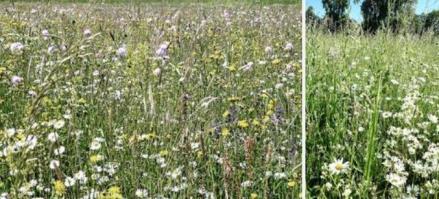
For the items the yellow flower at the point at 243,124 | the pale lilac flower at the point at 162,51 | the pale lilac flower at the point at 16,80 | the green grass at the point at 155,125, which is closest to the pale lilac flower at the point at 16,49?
the green grass at the point at 155,125

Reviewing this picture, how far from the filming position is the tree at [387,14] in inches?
55.0

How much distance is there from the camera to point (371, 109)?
1.41 m

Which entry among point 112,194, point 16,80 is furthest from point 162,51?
point 112,194

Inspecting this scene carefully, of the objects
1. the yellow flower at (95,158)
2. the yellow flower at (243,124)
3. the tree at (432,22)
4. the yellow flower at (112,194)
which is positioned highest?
the tree at (432,22)

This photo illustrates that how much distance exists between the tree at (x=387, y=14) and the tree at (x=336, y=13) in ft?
0.14

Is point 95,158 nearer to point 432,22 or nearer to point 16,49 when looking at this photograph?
point 432,22

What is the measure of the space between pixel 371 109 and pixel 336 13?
0.79 feet

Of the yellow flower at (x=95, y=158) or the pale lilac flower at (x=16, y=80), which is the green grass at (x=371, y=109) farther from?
the pale lilac flower at (x=16, y=80)

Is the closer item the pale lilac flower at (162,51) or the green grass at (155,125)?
the green grass at (155,125)

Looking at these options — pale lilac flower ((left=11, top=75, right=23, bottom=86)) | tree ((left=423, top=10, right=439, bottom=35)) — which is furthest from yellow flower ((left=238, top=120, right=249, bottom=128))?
pale lilac flower ((left=11, top=75, right=23, bottom=86))

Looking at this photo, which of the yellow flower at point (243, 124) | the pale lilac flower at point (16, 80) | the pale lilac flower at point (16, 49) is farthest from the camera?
the pale lilac flower at point (16, 49)

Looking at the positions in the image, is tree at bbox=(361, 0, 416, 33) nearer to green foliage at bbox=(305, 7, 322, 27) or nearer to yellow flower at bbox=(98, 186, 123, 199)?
green foliage at bbox=(305, 7, 322, 27)

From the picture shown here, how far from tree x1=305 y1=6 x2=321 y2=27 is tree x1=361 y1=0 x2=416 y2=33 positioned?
106 mm

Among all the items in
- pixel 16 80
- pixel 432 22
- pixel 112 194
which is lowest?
pixel 112 194
